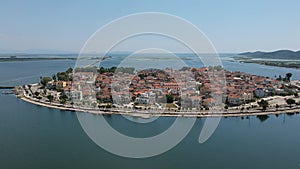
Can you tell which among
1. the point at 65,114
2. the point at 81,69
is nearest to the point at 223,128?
the point at 65,114

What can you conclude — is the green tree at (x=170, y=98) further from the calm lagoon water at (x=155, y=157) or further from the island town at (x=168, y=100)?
the calm lagoon water at (x=155, y=157)

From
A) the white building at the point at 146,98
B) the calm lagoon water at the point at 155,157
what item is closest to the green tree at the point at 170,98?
the white building at the point at 146,98

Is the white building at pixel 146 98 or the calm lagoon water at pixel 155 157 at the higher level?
the white building at pixel 146 98

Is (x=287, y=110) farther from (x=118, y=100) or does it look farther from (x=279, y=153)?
(x=118, y=100)

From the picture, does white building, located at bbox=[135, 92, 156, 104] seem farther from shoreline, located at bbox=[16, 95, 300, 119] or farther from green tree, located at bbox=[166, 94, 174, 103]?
shoreline, located at bbox=[16, 95, 300, 119]

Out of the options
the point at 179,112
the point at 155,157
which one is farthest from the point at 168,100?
the point at 155,157

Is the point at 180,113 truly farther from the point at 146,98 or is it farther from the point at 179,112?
the point at 146,98

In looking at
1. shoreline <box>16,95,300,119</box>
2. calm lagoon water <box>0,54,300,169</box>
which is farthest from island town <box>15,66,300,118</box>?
calm lagoon water <box>0,54,300,169</box>

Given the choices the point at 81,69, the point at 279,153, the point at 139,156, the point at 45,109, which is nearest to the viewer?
the point at 139,156
